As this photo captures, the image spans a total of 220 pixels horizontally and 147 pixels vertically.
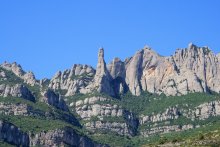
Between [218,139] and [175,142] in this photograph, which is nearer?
[218,139]

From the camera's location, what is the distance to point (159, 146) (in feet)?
460

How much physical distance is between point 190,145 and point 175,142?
49.2 ft

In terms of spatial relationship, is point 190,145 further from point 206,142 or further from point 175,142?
point 175,142

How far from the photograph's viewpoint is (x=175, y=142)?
14600 cm

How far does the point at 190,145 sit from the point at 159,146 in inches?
423

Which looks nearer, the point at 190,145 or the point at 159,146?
the point at 190,145

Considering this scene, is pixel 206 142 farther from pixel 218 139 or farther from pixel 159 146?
pixel 159 146

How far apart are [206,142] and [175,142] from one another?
14.7 meters

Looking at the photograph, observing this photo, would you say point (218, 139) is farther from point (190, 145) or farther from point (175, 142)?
point (175, 142)

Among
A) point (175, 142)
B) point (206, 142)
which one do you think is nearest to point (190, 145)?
point (206, 142)

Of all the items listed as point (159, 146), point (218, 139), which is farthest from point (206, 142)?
point (159, 146)

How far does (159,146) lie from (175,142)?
7.20m

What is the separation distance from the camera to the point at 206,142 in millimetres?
132250
